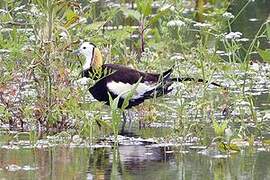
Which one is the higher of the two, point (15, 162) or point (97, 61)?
point (97, 61)

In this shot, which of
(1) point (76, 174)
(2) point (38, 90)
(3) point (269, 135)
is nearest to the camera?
(1) point (76, 174)

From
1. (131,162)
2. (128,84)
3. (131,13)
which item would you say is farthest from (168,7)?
(131,162)

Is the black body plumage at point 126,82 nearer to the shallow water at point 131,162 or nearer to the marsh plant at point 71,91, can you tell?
the marsh plant at point 71,91

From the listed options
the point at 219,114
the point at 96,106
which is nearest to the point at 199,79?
the point at 219,114

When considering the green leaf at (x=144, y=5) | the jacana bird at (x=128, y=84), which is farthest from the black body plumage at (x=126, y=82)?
the green leaf at (x=144, y=5)

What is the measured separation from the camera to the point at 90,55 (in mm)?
9484

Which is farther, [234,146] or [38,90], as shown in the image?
[38,90]

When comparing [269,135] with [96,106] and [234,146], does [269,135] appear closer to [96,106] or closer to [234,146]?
[234,146]

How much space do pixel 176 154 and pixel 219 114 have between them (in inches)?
61.3

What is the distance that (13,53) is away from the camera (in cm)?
900

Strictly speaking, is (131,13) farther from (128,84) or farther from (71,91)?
(71,91)

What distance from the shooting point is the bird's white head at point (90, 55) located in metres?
9.42

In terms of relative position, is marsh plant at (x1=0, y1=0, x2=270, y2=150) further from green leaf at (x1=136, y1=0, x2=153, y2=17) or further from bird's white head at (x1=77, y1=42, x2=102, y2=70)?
green leaf at (x1=136, y1=0, x2=153, y2=17)

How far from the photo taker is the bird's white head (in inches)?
371
